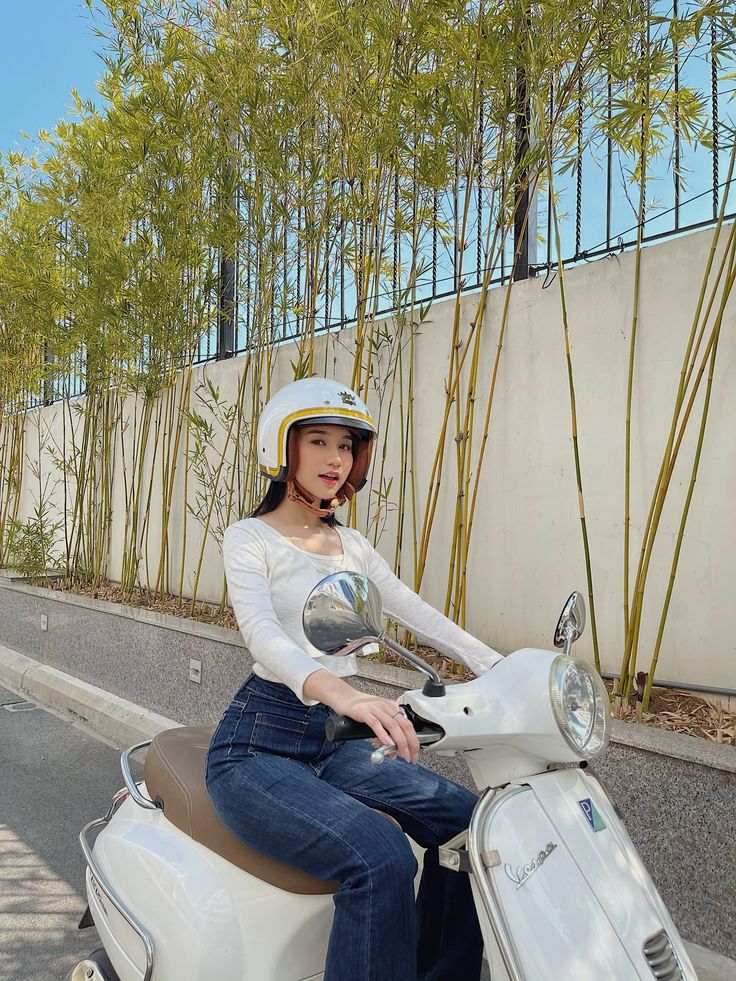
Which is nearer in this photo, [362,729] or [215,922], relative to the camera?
[362,729]

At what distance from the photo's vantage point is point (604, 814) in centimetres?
125

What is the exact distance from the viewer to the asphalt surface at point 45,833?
220 cm

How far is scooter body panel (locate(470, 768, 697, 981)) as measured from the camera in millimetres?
1079

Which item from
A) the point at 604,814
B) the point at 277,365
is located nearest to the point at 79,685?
the point at 277,365

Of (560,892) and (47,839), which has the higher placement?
(560,892)

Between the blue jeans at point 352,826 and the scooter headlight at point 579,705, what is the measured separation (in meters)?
0.35

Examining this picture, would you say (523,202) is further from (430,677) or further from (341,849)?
(341,849)

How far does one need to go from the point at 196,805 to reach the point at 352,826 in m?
0.37

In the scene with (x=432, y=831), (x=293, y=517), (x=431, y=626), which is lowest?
(x=432, y=831)

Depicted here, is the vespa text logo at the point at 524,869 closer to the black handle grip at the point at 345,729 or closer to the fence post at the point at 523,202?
the black handle grip at the point at 345,729

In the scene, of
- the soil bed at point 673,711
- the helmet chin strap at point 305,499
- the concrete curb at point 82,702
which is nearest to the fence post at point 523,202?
the soil bed at point 673,711

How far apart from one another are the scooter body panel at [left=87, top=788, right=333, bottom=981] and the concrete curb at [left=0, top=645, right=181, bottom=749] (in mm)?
2358

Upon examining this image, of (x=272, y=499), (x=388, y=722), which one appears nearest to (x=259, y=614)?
(x=272, y=499)

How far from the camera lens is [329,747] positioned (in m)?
1.63
